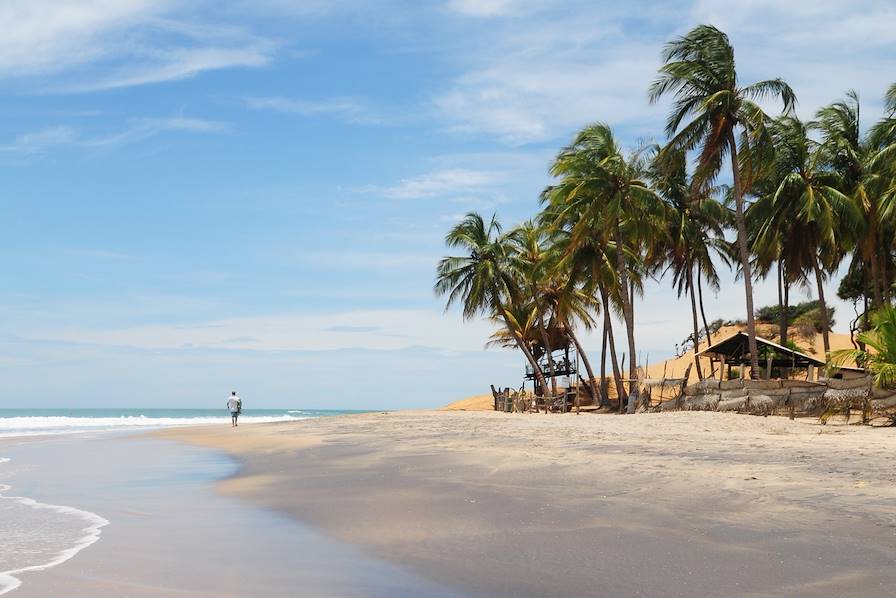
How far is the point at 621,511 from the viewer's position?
778cm

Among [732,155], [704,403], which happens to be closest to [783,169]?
[732,155]

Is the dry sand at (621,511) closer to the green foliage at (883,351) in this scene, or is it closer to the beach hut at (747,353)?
the green foliage at (883,351)

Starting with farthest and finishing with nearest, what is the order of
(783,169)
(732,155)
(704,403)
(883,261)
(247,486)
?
1. (883,261)
2. (783,169)
3. (732,155)
4. (704,403)
5. (247,486)

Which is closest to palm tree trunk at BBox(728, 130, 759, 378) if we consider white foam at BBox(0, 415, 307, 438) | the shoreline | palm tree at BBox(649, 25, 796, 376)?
palm tree at BBox(649, 25, 796, 376)

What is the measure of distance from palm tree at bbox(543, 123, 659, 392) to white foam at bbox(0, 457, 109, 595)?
24227 mm

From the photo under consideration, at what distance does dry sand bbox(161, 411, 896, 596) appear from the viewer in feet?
18.0

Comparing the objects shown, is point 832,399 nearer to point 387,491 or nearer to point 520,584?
point 387,491

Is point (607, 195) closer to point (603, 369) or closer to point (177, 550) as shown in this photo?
point (603, 369)

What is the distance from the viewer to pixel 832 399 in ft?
70.1

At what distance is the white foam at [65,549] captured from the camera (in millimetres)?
5711

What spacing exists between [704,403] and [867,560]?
68.2ft

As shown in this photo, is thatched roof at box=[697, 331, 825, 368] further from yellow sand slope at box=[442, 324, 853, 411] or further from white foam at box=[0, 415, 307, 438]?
white foam at box=[0, 415, 307, 438]

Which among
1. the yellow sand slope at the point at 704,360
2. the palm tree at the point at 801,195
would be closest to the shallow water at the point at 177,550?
the palm tree at the point at 801,195

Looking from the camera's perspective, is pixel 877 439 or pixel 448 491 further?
pixel 877 439
